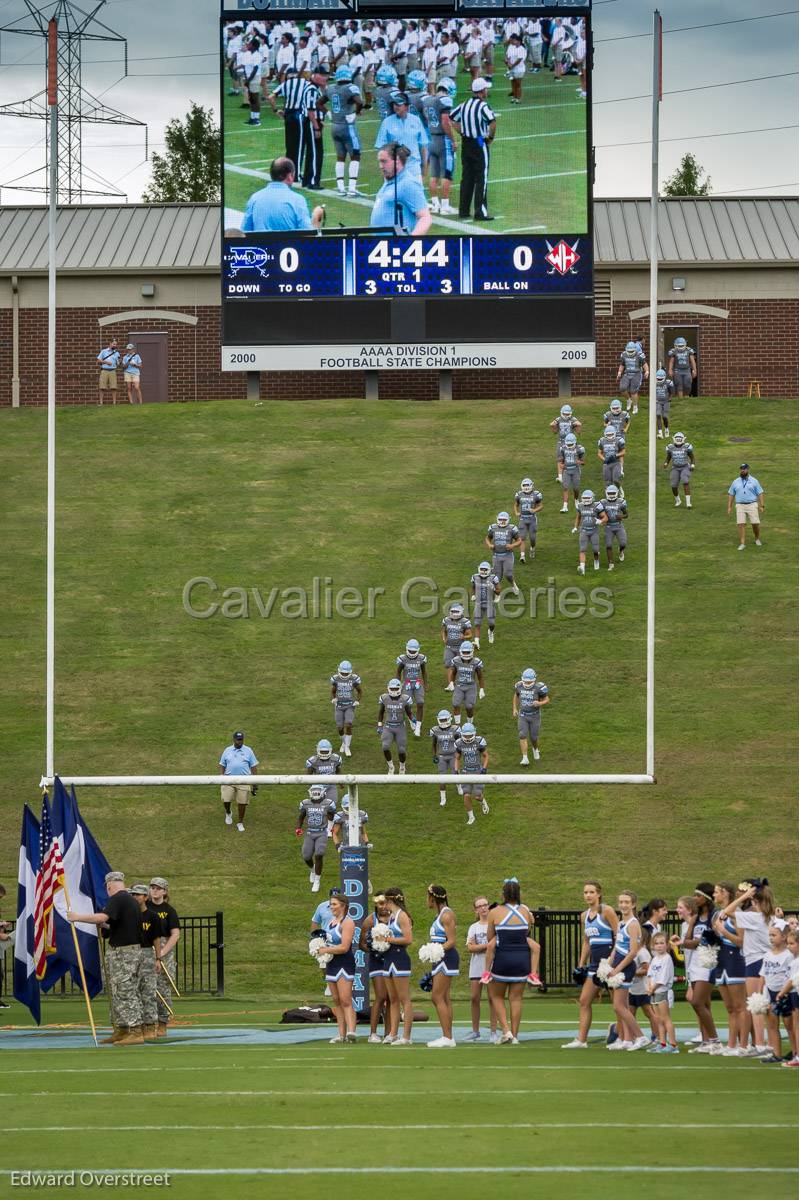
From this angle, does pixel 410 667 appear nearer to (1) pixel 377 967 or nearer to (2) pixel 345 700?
(2) pixel 345 700

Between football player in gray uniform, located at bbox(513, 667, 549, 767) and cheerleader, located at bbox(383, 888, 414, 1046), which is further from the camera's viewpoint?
football player in gray uniform, located at bbox(513, 667, 549, 767)

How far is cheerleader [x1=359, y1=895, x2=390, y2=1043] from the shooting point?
43.1ft

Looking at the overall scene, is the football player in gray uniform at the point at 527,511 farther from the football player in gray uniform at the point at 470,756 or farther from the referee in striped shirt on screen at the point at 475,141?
the referee in striped shirt on screen at the point at 475,141

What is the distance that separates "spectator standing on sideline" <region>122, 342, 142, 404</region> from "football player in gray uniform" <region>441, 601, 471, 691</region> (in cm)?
1540

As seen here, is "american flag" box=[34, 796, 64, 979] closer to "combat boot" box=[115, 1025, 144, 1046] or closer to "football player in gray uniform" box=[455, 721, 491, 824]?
"combat boot" box=[115, 1025, 144, 1046]

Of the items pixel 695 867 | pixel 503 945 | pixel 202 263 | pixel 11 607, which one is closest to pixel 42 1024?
pixel 503 945

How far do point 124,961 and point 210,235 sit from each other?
30.7 meters

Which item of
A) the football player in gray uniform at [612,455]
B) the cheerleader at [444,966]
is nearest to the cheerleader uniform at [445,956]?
the cheerleader at [444,966]

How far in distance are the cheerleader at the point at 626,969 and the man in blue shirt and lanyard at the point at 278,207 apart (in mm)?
22030

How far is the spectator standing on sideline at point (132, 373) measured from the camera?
37719mm

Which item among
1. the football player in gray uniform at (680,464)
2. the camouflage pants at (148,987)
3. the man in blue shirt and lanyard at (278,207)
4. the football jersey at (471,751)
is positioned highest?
the man in blue shirt and lanyard at (278,207)

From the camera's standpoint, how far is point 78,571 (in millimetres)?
28875

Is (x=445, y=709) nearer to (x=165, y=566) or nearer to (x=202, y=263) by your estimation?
(x=165, y=566)

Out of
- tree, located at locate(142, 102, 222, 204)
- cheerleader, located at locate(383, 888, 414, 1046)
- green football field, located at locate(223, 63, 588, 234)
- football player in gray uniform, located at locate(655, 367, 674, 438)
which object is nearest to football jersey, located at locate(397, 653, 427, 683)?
cheerleader, located at locate(383, 888, 414, 1046)
